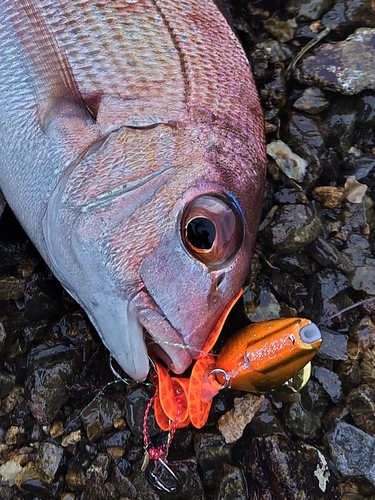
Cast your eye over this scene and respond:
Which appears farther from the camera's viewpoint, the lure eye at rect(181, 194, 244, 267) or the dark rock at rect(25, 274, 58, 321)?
the dark rock at rect(25, 274, 58, 321)

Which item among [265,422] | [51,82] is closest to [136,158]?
[51,82]

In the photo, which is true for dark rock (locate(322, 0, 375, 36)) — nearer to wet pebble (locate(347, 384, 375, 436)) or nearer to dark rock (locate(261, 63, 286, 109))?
dark rock (locate(261, 63, 286, 109))

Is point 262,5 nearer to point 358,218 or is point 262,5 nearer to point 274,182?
point 274,182

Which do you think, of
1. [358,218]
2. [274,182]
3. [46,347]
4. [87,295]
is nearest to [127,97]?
[87,295]

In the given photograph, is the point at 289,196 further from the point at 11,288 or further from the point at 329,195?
the point at 11,288

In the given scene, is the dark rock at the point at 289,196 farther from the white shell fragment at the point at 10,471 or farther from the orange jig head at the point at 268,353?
the white shell fragment at the point at 10,471

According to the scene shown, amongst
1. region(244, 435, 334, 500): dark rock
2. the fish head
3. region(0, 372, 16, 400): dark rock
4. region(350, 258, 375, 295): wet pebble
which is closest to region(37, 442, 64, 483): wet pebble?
region(0, 372, 16, 400): dark rock

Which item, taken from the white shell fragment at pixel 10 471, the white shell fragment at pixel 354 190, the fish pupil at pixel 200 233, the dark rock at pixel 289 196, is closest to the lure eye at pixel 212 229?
the fish pupil at pixel 200 233
